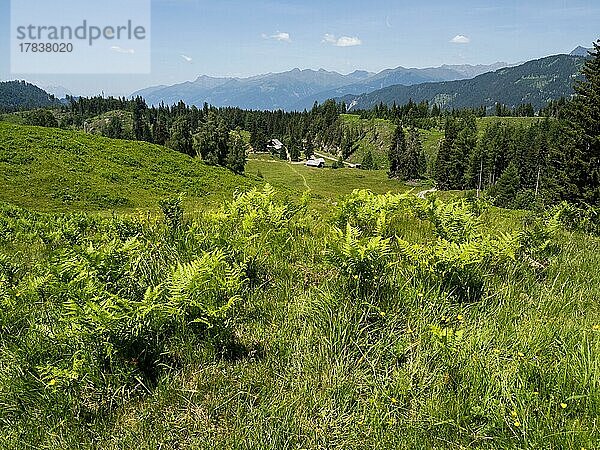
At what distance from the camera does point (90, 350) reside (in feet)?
10.5

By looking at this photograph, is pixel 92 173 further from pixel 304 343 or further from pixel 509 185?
pixel 509 185

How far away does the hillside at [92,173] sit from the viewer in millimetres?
24250

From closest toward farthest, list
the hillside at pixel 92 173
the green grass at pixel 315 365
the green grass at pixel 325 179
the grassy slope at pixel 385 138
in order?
the green grass at pixel 315 365, the hillside at pixel 92 173, the green grass at pixel 325 179, the grassy slope at pixel 385 138

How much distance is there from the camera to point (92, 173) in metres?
27.9

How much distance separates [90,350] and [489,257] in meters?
4.31

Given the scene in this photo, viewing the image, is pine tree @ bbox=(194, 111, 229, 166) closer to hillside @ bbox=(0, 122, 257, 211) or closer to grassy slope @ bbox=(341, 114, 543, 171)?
hillside @ bbox=(0, 122, 257, 211)

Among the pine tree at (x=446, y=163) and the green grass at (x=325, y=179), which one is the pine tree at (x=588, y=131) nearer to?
the green grass at (x=325, y=179)

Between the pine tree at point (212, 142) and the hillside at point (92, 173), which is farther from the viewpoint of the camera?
the pine tree at point (212, 142)

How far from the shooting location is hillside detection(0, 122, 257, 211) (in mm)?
24250

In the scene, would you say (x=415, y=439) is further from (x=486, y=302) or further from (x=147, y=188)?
(x=147, y=188)

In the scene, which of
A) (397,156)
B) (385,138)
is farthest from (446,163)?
(385,138)

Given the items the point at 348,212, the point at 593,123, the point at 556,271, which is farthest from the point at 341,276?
the point at 593,123

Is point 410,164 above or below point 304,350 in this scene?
below

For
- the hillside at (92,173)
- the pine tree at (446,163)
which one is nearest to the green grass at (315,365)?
the hillside at (92,173)
